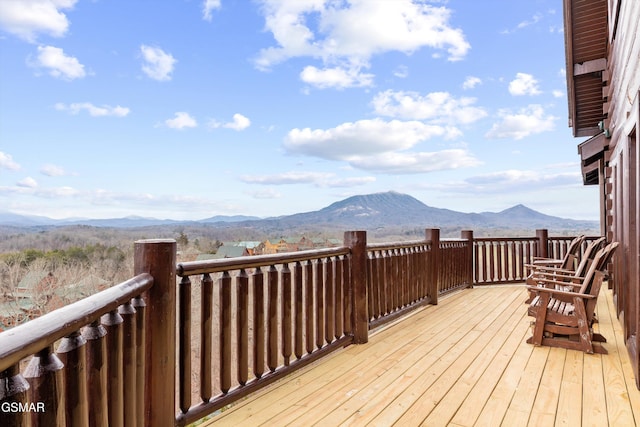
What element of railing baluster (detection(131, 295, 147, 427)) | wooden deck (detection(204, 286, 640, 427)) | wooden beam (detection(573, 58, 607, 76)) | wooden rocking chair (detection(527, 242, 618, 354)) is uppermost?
wooden beam (detection(573, 58, 607, 76))

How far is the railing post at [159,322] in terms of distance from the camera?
164 cm

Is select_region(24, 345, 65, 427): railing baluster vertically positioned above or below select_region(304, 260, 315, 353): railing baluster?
above

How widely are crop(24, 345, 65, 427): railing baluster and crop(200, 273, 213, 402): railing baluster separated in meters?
1.14

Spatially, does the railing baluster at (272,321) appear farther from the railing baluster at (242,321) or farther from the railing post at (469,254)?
the railing post at (469,254)

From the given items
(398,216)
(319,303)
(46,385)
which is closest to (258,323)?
(319,303)

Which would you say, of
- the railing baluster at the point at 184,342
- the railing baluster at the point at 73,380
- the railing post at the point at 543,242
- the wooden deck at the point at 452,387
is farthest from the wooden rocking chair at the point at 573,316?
the railing post at the point at 543,242

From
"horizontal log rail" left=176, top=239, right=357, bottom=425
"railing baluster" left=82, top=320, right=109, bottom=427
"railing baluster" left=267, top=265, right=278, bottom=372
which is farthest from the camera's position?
"railing baluster" left=267, top=265, right=278, bottom=372

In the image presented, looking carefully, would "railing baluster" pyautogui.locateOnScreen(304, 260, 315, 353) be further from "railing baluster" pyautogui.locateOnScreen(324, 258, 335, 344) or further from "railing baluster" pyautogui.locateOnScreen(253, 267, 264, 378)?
"railing baluster" pyautogui.locateOnScreen(253, 267, 264, 378)

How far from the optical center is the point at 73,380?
95cm

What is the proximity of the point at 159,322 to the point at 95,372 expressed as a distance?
1.81ft

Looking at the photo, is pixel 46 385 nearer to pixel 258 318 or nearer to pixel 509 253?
pixel 258 318

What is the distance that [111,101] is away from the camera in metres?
45.0

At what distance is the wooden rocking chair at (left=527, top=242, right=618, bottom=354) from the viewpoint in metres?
3.26

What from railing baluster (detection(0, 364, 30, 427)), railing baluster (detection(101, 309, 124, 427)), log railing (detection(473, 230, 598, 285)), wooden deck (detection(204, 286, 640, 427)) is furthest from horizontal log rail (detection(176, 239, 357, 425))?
log railing (detection(473, 230, 598, 285))
